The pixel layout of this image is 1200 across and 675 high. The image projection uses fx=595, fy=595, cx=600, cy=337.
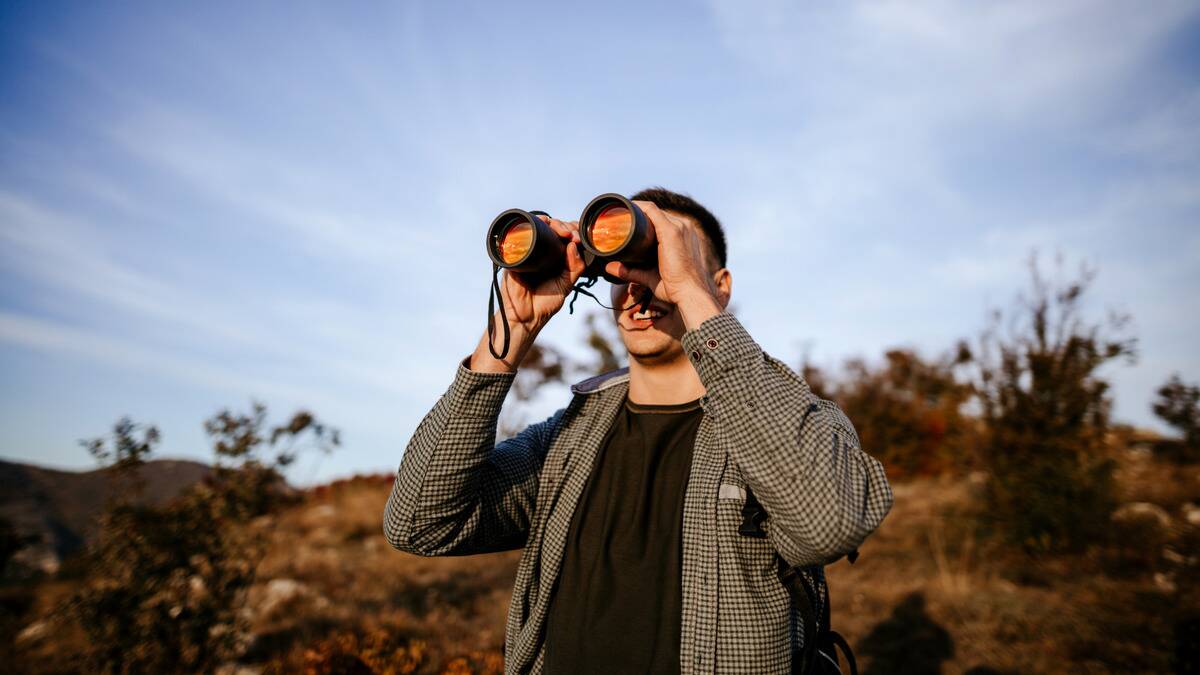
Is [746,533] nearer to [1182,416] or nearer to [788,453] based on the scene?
[788,453]

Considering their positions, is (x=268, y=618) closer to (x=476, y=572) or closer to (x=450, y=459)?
(x=476, y=572)

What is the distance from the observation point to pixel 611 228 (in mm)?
1515

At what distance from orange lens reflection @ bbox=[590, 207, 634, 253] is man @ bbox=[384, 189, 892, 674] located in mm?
68

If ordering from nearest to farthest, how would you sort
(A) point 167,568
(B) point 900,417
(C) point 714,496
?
(C) point 714,496 < (A) point 167,568 < (B) point 900,417

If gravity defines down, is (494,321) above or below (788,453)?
above

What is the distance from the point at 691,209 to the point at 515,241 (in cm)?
78

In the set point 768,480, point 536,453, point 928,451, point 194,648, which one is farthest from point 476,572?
point 928,451

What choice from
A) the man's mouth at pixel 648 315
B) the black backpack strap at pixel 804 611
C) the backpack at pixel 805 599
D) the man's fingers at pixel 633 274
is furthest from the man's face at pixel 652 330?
the black backpack strap at pixel 804 611

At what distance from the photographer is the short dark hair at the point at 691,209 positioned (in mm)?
2100

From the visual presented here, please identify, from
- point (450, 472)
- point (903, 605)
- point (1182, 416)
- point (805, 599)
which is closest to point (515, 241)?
point (450, 472)

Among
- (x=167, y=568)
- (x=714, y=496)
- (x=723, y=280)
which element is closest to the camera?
(x=714, y=496)

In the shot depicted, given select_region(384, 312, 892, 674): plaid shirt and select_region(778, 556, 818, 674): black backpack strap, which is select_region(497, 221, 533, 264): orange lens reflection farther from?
select_region(778, 556, 818, 674): black backpack strap

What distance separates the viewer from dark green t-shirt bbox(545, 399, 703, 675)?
1382 millimetres

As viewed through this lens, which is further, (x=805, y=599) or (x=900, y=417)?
(x=900, y=417)
